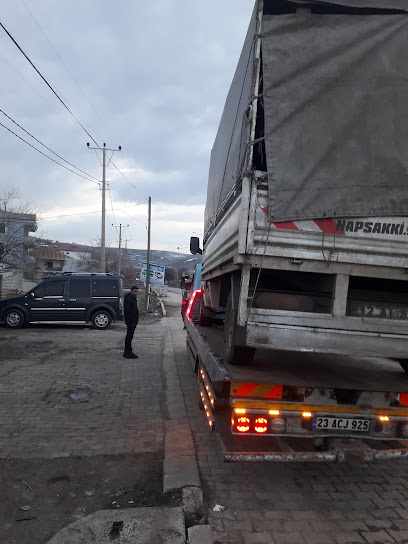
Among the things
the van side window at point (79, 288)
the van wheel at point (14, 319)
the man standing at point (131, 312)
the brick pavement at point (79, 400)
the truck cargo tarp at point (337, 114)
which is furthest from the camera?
the van side window at point (79, 288)

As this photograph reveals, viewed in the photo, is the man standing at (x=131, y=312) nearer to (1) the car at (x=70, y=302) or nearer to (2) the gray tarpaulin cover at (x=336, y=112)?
(1) the car at (x=70, y=302)

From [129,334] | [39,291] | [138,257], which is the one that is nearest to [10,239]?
[39,291]

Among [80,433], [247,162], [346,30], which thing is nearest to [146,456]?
[80,433]

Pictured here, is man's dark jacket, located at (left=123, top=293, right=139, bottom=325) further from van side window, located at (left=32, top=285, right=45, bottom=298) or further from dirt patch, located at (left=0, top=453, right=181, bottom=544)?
van side window, located at (left=32, top=285, right=45, bottom=298)

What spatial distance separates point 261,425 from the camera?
3.42 metres

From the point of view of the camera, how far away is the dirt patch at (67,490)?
3.28 m

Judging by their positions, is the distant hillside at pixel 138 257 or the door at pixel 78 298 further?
the distant hillside at pixel 138 257

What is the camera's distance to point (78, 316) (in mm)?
14406

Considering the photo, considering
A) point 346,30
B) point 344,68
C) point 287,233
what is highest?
point 346,30

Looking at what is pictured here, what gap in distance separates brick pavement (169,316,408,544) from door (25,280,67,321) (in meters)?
10.6

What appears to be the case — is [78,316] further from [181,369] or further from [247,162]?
[247,162]

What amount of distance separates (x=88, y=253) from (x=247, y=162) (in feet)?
344

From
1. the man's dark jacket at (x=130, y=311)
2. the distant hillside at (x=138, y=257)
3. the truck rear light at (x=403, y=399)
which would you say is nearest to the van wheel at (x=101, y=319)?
the man's dark jacket at (x=130, y=311)

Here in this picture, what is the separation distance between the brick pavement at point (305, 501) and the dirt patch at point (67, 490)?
0.51 m
